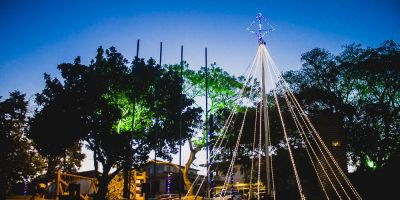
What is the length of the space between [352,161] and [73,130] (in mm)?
25177

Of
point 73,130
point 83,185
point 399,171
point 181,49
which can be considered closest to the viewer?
point 399,171

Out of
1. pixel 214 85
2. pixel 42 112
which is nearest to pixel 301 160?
pixel 214 85

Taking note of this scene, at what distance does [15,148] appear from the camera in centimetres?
2802

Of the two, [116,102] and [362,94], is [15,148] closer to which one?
[116,102]

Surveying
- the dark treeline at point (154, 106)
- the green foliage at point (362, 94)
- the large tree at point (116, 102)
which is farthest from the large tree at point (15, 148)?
the green foliage at point (362, 94)

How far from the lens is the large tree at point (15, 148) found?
81.0 feet

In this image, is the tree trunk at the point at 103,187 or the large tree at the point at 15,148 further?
the large tree at the point at 15,148

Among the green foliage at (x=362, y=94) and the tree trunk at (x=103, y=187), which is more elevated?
the green foliage at (x=362, y=94)

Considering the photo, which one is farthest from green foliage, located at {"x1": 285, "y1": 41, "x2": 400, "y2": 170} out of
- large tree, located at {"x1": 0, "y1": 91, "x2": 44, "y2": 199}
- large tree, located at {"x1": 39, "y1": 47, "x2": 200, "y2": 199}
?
large tree, located at {"x1": 0, "y1": 91, "x2": 44, "y2": 199}

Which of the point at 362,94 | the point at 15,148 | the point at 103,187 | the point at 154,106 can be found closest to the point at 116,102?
the point at 154,106

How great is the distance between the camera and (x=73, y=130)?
23125mm

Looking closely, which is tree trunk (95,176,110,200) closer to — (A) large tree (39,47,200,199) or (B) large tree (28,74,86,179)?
(A) large tree (39,47,200,199)

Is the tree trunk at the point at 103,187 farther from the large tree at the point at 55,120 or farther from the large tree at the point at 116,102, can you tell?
the large tree at the point at 55,120

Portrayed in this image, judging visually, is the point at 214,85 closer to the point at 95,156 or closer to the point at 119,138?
the point at 119,138
